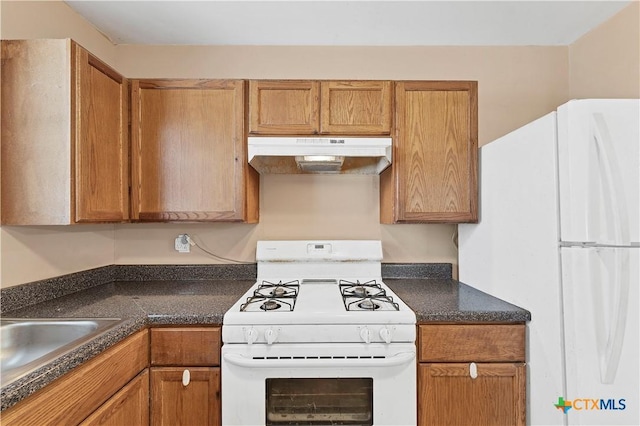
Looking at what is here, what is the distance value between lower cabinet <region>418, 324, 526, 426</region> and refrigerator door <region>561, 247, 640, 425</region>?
0.79 feet

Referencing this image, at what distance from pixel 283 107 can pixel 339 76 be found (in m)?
0.58

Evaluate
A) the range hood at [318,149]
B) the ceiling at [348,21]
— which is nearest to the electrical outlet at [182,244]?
the range hood at [318,149]

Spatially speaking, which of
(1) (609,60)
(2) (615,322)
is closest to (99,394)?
(2) (615,322)

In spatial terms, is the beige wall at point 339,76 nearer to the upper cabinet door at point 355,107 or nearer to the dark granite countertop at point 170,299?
the dark granite countertop at point 170,299

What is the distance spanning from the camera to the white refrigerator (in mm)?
1094

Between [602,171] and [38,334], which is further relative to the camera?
[38,334]

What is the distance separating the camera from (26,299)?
4.80 feet

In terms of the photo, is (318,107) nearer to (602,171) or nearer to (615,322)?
(602,171)

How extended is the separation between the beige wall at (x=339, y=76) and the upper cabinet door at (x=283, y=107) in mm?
411

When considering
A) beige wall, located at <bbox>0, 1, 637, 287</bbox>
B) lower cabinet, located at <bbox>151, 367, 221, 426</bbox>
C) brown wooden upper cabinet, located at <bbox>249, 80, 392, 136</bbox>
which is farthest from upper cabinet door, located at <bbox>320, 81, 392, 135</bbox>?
lower cabinet, located at <bbox>151, 367, 221, 426</bbox>

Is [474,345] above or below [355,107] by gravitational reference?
below

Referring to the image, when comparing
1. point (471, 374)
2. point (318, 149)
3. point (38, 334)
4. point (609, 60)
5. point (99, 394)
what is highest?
point (609, 60)

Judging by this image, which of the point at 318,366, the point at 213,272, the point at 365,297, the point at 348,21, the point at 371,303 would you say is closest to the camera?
the point at 318,366

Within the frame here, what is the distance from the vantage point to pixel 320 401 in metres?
1.39
